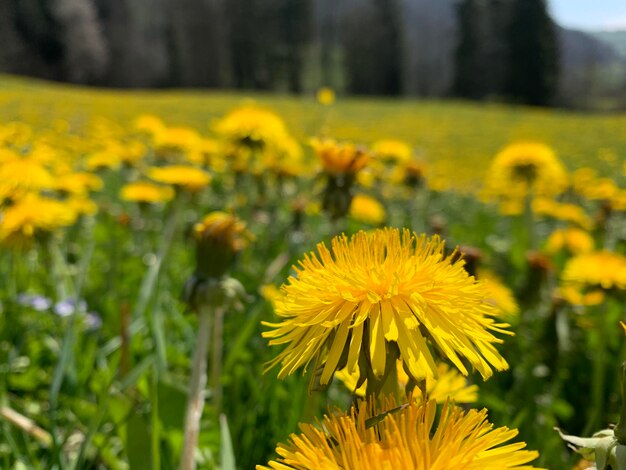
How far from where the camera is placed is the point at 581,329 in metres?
2.03

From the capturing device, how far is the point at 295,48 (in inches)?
1529

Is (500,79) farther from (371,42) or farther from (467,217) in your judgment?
(467,217)

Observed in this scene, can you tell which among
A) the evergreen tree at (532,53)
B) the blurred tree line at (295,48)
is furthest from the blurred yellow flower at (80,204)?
the evergreen tree at (532,53)

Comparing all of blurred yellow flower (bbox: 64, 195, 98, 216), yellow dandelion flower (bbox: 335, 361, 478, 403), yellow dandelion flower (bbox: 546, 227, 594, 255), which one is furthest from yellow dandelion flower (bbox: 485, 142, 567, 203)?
yellow dandelion flower (bbox: 335, 361, 478, 403)

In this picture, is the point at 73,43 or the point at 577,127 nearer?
the point at 577,127

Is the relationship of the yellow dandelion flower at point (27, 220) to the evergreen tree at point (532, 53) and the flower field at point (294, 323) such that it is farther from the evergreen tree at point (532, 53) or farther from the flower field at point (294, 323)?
the evergreen tree at point (532, 53)

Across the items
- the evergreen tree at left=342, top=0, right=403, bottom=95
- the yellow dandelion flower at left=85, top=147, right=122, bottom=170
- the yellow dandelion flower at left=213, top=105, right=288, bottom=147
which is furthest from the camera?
the evergreen tree at left=342, top=0, right=403, bottom=95

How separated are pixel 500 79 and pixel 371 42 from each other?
8.62 meters

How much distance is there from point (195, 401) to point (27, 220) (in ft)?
2.90

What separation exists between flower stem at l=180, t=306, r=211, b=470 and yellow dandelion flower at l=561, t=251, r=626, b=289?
3.06 ft

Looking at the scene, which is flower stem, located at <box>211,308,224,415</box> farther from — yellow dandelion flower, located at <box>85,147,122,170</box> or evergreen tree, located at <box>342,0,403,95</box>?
evergreen tree, located at <box>342,0,403,95</box>

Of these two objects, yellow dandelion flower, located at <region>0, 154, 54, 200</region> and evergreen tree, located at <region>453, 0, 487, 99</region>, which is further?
evergreen tree, located at <region>453, 0, 487, 99</region>

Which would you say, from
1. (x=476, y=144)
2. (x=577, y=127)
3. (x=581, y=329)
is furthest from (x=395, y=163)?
(x=577, y=127)

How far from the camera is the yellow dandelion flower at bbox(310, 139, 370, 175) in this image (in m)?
1.37
